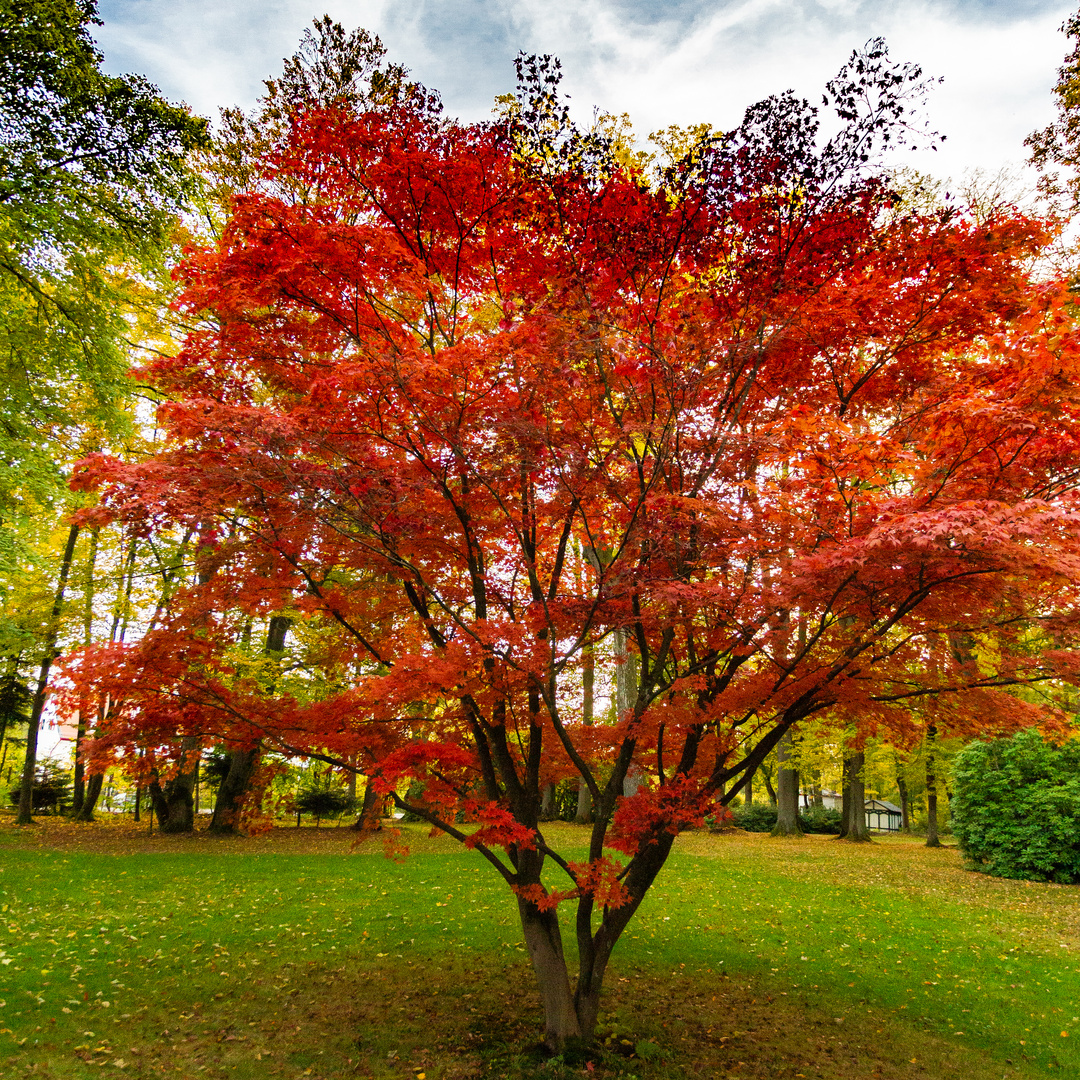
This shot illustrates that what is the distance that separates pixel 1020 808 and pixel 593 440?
46.1 ft

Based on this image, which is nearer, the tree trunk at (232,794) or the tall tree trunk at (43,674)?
the tree trunk at (232,794)

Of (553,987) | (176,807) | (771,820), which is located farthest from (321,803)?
(553,987)

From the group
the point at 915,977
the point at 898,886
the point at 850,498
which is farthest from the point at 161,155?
the point at 898,886

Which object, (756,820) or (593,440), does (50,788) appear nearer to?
(756,820)

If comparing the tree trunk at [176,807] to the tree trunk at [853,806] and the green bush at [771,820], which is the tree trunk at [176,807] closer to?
the green bush at [771,820]

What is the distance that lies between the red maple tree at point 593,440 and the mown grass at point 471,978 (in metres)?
1.23

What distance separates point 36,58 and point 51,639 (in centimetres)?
1344

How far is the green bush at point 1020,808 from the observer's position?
42.9 ft

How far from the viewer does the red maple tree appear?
4812 mm

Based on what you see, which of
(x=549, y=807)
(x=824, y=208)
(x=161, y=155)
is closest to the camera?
(x=824, y=208)

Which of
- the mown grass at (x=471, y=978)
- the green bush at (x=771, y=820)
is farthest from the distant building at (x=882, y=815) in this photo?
the mown grass at (x=471, y=978)

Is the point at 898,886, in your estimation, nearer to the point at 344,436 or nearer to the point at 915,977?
the point at 915,977

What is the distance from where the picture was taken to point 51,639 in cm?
1750

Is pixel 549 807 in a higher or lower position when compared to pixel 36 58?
lower
